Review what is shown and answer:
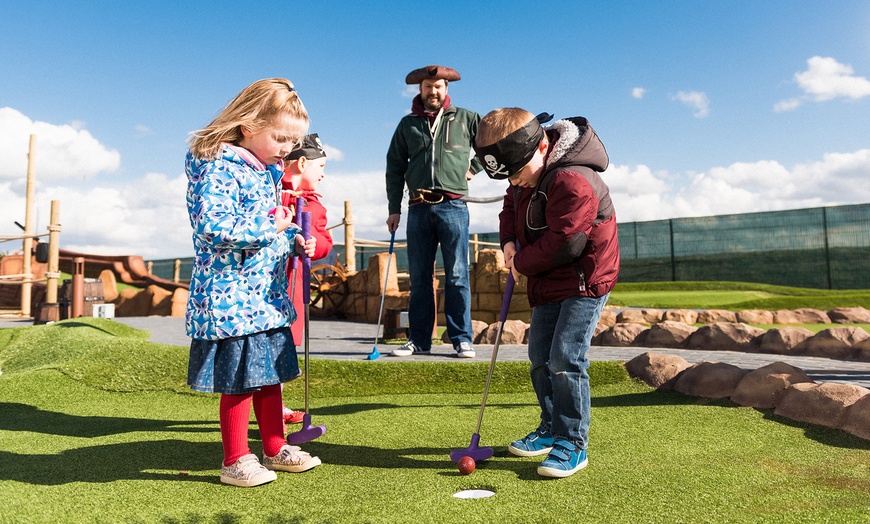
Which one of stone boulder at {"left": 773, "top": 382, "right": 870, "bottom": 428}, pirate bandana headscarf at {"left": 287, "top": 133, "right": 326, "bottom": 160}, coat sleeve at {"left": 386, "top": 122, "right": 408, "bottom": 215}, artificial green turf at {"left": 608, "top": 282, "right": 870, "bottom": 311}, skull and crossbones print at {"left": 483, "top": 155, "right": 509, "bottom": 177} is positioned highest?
coat sleeve at {"left": 386, "top": 122, "right": 408, "bottom": 215}

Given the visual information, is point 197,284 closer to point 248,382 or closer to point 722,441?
point 248,382

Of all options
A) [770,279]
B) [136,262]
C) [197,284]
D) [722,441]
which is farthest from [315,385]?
[770,279]

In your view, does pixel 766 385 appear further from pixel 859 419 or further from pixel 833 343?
pixel 833 343

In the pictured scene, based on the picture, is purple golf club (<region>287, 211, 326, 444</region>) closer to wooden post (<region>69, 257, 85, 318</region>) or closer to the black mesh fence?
wooden post (<region>69, 257, 85, 318</region>)

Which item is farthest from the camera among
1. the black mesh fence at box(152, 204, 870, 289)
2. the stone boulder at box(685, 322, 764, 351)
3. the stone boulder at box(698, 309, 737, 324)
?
the black mesh fence at box(152, 204, 870, 289)

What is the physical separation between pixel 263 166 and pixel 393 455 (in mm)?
1113

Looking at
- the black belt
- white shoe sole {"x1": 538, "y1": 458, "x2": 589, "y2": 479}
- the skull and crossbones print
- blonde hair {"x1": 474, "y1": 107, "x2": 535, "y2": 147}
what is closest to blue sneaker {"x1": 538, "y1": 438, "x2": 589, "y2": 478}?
white shoe sole {"x1": 538, "y1": 458, "x2": 589, "y2": 479}

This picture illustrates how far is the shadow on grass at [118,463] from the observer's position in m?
2.29

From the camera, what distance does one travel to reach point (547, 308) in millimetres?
2426

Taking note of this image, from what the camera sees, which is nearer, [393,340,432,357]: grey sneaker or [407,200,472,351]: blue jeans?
[407,200,472,351]: blue jeans

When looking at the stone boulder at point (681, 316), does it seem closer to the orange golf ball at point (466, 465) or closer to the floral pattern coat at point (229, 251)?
Answer: the orange golf ball at point (466, 465)

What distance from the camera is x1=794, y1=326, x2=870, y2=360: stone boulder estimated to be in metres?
5.51

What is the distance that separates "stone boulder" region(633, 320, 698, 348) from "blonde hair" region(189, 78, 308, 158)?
14.7 ft

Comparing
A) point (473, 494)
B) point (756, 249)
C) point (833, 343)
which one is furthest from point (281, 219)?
point (756, 249)
